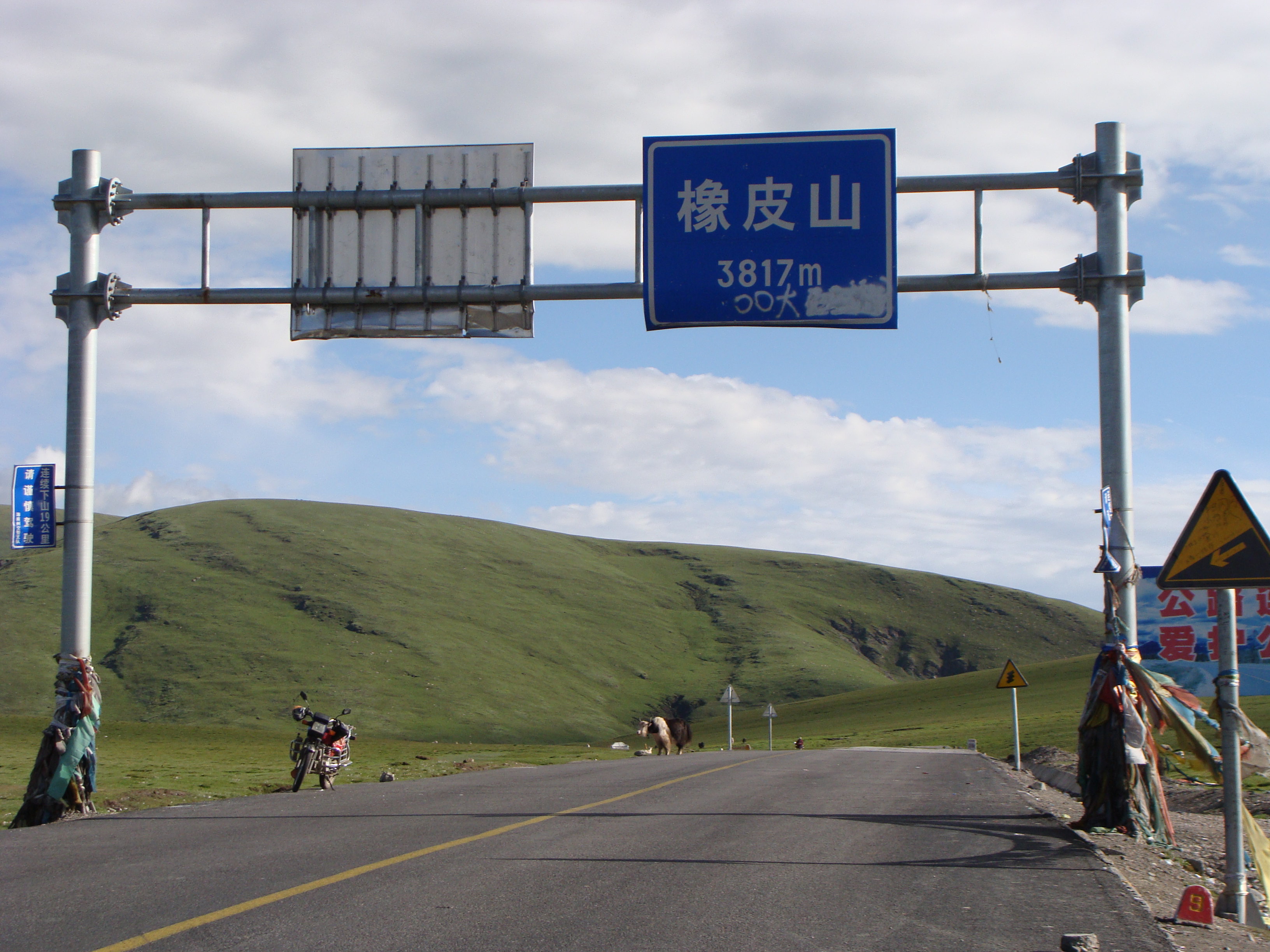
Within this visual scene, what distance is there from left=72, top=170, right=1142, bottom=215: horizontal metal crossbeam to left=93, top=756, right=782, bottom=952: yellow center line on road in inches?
301

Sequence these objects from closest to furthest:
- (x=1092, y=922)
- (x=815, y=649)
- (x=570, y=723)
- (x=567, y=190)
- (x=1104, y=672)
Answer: (x=1092, y=922) < (x=1104, y=672) < (x=567, y=190) < (x=570, y=723) < (x=815, y=649)

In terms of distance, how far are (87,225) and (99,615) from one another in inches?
4784

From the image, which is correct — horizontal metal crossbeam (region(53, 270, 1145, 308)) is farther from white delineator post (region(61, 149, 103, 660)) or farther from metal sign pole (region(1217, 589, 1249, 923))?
metal sign pole (region(1217, 589, 1249, 923))

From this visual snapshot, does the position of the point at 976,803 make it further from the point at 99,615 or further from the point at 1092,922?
the point at 99,615

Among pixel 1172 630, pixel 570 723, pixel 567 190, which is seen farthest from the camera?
pixel 570 723

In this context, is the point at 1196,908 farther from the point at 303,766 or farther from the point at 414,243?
the point at 303,766

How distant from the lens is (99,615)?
12462cm

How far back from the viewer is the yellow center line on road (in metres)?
6.74

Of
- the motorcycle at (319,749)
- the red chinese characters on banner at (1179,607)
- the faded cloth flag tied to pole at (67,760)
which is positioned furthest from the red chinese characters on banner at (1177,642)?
the faded cloth flag tied to pole at (67,760)

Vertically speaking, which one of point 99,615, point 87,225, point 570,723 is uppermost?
point 87,225

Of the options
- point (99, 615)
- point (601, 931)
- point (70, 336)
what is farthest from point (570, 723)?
point (601, 931)

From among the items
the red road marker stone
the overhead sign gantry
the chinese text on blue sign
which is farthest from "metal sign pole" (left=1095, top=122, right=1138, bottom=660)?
the chinese text on blue sign

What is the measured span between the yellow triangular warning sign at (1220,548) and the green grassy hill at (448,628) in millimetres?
98151

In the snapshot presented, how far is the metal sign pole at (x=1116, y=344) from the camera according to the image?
13211mm
